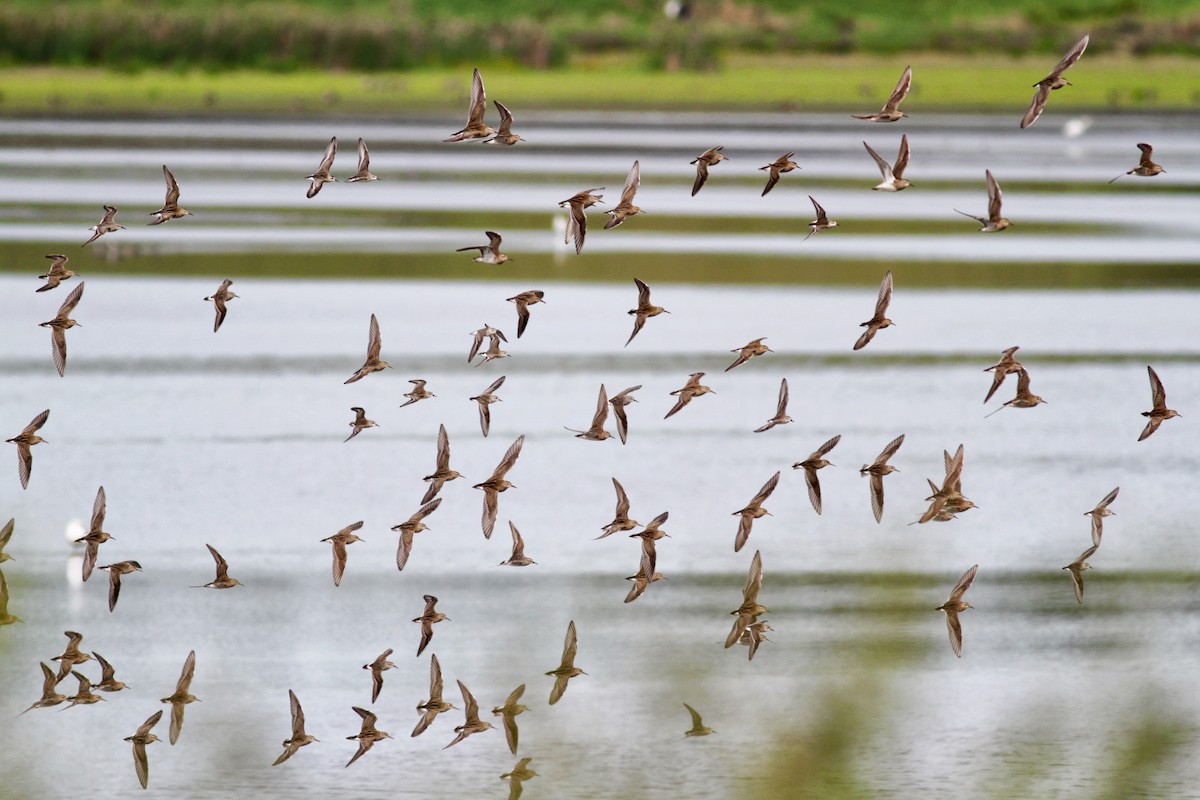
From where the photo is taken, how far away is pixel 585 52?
3100 inches

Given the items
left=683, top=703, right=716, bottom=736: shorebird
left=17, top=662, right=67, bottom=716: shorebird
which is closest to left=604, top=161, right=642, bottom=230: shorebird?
left=683, top=703, right=716, bottom=736: shorebird

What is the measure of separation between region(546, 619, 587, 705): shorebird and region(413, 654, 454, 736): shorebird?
66 cm

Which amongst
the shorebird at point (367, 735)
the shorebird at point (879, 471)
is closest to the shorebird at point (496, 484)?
the shorebird at point (367, 735)

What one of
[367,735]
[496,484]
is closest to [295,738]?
[367,735]

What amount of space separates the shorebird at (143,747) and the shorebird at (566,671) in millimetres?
2031

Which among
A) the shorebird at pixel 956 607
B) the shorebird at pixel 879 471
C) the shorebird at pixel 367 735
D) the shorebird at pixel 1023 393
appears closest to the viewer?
the shorebird at pixel 367 735

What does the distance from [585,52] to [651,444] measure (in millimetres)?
64660

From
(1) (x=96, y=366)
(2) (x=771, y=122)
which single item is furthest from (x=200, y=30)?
(1) (x=96, y=366)

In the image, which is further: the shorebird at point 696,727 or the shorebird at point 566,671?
the shorebird at point 696,727

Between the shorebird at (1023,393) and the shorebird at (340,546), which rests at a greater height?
the shorebird at (1023,393)

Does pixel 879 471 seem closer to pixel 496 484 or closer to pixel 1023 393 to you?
pixel 1023 393

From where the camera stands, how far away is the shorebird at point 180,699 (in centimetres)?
892

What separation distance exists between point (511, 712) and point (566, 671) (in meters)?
0.35

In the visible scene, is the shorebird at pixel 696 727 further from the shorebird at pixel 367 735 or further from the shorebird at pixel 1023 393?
the shorebird at pixel 1023 393
